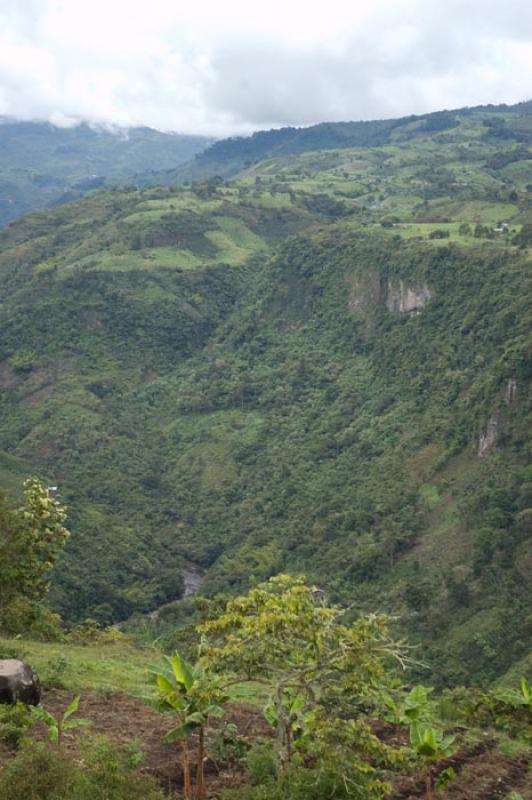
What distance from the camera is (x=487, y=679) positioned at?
3778cm

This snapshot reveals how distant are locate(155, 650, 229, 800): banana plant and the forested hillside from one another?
2879 cm

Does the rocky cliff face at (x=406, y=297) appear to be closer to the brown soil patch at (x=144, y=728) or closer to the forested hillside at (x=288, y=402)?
the forested hillside at (x=288, y=402)

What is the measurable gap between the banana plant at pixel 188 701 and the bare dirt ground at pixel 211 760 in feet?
5.40

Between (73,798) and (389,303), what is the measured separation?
260 ft

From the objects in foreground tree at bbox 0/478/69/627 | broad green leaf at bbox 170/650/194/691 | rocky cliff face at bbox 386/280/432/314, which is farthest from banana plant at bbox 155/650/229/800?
rocky cliff face at bbox 386/280/432/314

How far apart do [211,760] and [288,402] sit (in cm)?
7519

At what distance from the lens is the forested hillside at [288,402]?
53.2 meters

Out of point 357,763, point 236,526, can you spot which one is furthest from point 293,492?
point 357,763

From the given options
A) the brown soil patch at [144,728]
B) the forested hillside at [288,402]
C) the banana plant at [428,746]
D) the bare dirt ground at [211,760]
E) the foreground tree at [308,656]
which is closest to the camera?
the foreground tree at [308,656]

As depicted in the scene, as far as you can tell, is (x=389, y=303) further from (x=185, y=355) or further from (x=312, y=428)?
(x=185, y=355)

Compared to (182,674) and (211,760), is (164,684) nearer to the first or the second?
(182,674)

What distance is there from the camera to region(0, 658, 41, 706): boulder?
15562 millimetres

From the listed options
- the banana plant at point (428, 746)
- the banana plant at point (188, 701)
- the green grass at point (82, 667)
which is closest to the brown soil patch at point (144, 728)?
the green grass at point (82, 667)

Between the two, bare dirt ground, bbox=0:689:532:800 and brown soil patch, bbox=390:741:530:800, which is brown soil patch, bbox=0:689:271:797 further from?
brown soil patch, bbox=390:741:530:800
